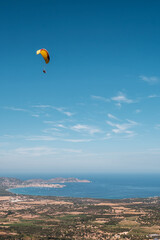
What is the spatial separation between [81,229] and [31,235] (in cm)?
2144

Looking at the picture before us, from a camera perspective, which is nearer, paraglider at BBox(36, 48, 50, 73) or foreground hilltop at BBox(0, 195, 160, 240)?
paraglider at BBox(36, 48, 50, 73)

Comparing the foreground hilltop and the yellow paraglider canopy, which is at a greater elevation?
the yellow paraglider canopy

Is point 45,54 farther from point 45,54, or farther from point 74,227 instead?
point 74,227

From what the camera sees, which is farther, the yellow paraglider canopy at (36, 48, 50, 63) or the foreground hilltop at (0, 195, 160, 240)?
the foreground hilltop at (0, 195, 160, 240)

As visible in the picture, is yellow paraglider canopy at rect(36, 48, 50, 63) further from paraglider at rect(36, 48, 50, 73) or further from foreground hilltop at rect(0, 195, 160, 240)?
foreground hilltop at rect(0, 195, 160, 240)

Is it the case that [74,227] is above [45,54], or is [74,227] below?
below

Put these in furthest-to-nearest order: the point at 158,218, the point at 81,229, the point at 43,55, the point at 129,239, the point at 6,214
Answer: the point at 6,214, the point at 158,218, the point at 81,229, the point at 129,239, the point at 43,55

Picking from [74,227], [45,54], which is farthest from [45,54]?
[74,227]

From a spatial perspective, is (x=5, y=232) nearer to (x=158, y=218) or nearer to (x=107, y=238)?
(x=107, y=238)

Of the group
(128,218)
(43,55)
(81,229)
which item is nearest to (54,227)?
(81,229)

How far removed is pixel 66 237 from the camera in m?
81.7

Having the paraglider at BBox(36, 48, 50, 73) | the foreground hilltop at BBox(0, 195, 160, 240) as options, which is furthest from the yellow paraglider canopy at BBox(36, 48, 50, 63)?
the foreground hilltop at BBox(0, 195, 160, 240)

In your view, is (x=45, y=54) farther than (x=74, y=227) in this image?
No

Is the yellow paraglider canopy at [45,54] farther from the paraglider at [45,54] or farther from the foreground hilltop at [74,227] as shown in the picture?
the foreground hilltop at [74,227]
